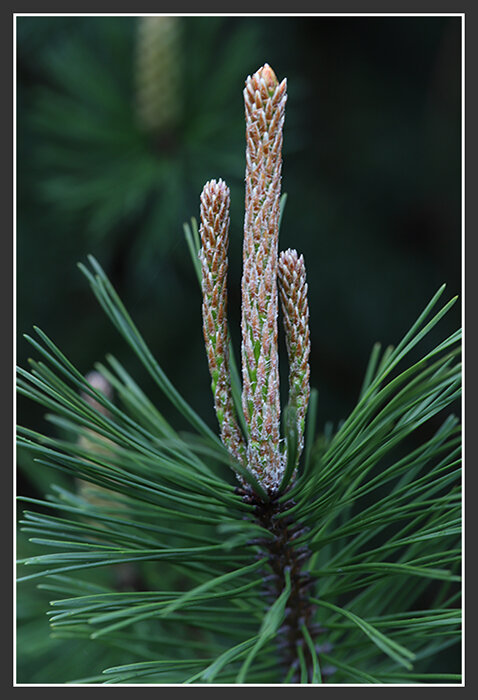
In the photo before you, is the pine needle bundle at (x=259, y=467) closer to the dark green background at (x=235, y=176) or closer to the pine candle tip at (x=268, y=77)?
the pine candle tip at (x=268, y=77)

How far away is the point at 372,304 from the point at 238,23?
49 centimetres

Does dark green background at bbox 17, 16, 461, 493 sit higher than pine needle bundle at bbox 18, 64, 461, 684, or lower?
higher

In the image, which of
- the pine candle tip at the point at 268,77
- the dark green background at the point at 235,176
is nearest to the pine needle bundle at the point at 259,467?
the pine candle tip at the point at 268,77

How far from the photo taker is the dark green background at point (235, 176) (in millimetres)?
971

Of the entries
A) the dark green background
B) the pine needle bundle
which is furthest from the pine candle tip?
the dark green background

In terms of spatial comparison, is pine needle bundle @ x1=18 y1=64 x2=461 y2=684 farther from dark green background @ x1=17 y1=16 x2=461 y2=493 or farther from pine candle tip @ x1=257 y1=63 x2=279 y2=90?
dark green background @ x1=17 y1=16 x2=461 y2=493

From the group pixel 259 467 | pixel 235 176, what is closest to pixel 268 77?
pixel 259 467

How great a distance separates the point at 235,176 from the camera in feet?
3.14

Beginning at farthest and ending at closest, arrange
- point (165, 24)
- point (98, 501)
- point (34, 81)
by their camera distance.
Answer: point (34, 81), point (165, 24), point (98, 501)

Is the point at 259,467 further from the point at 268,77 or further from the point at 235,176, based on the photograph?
the point at 235,176

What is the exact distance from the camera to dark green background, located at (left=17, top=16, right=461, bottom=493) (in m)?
0.97

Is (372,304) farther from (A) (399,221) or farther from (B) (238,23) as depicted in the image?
(B) (238,23)

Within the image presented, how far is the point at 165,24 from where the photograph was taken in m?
0.90
